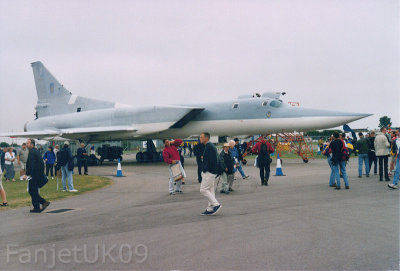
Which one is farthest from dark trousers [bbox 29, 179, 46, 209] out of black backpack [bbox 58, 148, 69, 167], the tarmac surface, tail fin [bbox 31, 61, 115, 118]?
tail fin [bbox 31, 61, 115, 118]

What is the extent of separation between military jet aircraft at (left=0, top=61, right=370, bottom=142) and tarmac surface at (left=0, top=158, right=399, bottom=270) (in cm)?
999

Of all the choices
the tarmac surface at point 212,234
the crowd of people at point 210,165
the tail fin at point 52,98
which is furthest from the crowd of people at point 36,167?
the tail fin at point 52,98

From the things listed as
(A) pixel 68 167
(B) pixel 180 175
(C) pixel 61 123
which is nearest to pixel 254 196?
(B) pixel 180 175

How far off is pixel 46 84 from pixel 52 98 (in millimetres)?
1448

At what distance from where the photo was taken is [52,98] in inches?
1229

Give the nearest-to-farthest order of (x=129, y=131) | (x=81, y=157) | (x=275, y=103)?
(x=81, y=157)
(x=275, y=103)
(x=129, y=131)

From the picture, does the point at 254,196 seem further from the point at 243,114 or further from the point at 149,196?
the point at 243,114

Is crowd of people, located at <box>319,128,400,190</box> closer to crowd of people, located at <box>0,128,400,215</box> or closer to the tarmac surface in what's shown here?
crowd of people, located at <box>0,128,400,215</box>

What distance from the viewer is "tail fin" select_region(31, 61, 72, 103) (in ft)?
101

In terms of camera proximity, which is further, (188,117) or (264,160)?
(188,117)

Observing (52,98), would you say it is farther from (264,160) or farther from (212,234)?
(212,234)

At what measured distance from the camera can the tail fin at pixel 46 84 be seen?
3086 centimetres

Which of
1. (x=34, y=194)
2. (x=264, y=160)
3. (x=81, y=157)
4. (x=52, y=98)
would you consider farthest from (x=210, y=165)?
(x=52, y=98)

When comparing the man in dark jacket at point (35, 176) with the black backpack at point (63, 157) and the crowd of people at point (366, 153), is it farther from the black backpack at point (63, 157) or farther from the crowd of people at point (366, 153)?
the crowd of people at point (366, 153)
